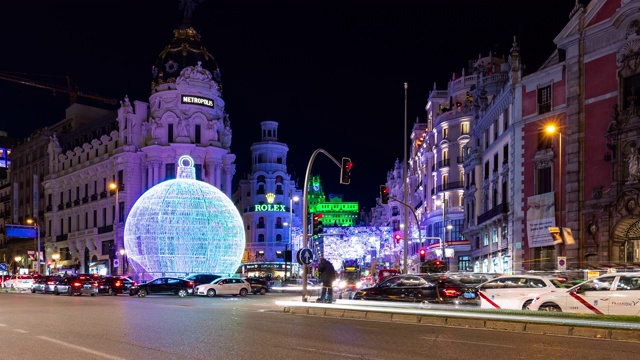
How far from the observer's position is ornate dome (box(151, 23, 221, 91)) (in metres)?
77.2

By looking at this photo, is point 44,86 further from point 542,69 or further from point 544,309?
point 544,309

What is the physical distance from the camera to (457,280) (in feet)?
96.6

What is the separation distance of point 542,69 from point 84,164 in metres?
63.6

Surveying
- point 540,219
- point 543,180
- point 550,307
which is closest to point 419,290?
point 550,307

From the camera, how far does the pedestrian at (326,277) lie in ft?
85.6

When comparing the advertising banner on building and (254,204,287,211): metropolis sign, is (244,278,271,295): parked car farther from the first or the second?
(254,204,287,211): metropolis sign

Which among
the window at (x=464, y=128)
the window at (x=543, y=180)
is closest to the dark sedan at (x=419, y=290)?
the window at (x=543, y=180)

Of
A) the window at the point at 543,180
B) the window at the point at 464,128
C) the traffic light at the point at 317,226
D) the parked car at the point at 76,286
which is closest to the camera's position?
the traffic light at the point at 317,226

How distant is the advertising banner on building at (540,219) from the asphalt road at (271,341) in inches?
894

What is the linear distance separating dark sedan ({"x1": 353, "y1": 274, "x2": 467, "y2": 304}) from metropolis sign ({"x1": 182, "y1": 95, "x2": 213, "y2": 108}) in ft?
171

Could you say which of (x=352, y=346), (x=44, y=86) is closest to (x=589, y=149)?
(x=352, y=346)

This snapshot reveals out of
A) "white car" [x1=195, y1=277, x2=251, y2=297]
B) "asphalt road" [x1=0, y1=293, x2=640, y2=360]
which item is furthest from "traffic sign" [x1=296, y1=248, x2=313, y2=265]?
"white car" [x1=195, y1=277, x2=251, y2=297]

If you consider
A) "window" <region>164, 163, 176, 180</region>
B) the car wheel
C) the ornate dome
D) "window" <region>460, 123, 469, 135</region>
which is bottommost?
the car wheel

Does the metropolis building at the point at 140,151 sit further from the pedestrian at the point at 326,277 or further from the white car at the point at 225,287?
the pedestrian at the point at 326,277
